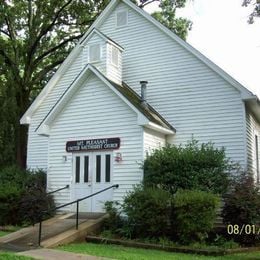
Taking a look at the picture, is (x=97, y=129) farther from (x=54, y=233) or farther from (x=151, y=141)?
(x=54, y=233)

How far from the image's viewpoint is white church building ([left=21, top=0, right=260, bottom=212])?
17.6 metres

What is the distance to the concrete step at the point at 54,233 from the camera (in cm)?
1341

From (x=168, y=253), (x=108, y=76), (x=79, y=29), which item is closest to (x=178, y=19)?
(x=79, y=29)

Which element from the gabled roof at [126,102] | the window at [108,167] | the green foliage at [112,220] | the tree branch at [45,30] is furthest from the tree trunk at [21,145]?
the green foliage at [112,220]

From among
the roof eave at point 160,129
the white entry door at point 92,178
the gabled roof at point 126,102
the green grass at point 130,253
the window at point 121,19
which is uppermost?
the window at point 121,19

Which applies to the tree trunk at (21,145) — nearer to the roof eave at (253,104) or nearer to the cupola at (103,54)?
the cupola at (103,54)

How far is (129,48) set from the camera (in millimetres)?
21234

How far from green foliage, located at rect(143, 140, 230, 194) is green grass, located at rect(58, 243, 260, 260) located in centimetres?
321

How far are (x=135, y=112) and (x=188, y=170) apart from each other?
3.11m

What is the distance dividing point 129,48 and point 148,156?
6464mm

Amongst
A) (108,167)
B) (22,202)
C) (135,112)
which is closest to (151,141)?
(135,112)

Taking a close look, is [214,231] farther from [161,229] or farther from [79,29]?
[79,29]

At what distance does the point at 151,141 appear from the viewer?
1767 centimetres

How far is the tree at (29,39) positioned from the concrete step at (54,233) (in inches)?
442
